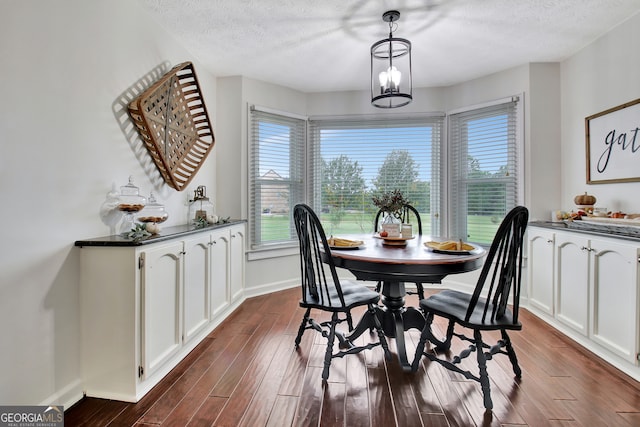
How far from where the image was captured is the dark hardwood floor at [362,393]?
5.00 ft

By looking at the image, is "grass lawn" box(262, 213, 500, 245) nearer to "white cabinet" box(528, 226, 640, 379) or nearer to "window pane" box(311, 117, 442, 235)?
"window pane" box(311, 117, 442, 235)

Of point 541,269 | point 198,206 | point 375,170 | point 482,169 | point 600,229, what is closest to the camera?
point 600,229

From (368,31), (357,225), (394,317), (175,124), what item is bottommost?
(394,317)

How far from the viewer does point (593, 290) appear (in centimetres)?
217

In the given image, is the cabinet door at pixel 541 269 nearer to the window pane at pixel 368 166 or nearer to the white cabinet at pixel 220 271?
the window pane at pixel 368 166

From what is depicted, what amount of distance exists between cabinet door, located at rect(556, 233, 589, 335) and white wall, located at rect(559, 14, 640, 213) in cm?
54

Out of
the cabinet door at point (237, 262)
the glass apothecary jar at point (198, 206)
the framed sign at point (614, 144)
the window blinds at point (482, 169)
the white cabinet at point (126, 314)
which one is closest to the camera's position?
the white cabinet at point (126, 314)

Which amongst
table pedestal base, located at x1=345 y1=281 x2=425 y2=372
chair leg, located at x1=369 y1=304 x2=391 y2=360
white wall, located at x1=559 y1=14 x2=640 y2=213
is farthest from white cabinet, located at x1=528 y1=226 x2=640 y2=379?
chair leg, located at x1=369 y1=304 x2=391 y2=360

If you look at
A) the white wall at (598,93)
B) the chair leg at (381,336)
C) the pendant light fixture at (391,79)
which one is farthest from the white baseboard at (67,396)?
the white wall at (598,93)

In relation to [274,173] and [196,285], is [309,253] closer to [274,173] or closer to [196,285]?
[196,285]

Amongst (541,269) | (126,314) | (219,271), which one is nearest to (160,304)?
(126,314)

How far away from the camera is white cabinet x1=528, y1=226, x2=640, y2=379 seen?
189 centimetres

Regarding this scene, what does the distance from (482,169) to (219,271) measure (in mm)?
3085

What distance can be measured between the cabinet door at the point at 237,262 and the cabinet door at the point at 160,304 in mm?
944
